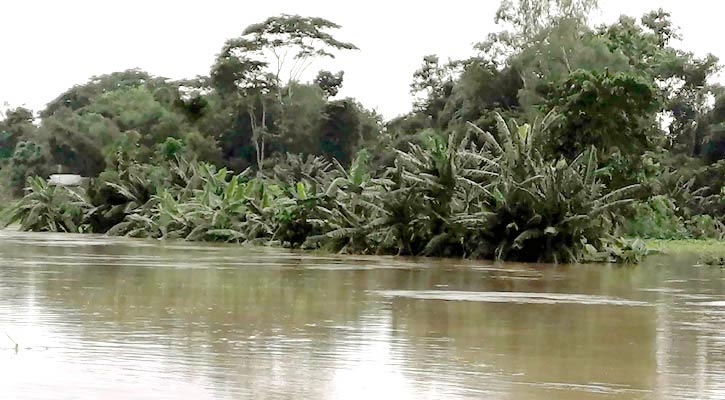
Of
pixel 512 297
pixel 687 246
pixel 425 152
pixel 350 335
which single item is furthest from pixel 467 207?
pixel 350 335

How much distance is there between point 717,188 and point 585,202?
25.5 meters

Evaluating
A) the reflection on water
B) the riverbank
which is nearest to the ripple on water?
the reflection on water

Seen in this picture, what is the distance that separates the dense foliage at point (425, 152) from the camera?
25.0 m

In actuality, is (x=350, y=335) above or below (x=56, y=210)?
below

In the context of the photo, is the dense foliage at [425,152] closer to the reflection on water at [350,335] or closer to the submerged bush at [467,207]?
the submerged bush at [467,207]

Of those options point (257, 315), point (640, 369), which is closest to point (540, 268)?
point (257, 315)

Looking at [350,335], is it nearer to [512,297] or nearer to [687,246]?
[512,297]

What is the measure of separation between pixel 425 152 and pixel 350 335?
16124 mm

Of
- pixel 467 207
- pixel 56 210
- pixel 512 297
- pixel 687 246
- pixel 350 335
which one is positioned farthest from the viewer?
pixel 56 210

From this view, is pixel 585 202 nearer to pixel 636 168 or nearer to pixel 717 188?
pixel 636 168

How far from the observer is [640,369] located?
27.1 feet

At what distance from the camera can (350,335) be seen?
9820 millimetres

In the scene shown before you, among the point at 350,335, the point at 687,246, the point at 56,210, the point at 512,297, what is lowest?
the point at 350,335

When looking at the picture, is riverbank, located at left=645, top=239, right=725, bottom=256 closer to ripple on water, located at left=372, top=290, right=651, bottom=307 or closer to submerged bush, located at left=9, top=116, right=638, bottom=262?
submerged bush, located at left=9, top=116, right=638, bottom=262
